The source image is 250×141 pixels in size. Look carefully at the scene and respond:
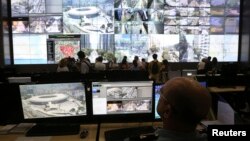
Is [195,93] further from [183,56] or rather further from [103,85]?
[183,56]

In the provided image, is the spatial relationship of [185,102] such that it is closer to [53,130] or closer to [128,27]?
[53,130]

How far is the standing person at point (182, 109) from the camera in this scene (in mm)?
1411

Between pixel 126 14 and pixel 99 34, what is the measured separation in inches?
59.8

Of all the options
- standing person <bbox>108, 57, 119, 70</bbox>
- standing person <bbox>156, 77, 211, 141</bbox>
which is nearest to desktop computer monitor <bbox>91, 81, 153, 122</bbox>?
standing person <bbox>156, 77, 211, 141</bbox>

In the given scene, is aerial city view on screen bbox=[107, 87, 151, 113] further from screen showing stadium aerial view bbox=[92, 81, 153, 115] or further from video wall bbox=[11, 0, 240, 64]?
video wall bbox=[11, 0, 240, 64]

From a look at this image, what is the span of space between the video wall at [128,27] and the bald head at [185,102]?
42.8 feet

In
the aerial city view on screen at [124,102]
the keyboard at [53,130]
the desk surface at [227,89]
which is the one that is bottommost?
the desk surface at [227,89]

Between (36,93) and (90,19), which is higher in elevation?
(90,19)

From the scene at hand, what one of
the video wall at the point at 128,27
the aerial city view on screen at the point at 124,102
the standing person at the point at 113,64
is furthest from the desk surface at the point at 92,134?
the video wall at the point at 128,27

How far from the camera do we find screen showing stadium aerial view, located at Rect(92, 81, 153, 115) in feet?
9.33

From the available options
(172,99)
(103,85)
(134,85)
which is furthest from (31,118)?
(172,99)

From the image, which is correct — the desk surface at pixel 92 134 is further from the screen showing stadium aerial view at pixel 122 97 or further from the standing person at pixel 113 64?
the standing person at pixel 113 64

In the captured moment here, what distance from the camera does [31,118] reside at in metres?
2.82

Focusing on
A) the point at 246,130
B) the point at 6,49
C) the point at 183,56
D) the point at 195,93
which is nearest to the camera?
the point at 195,93
